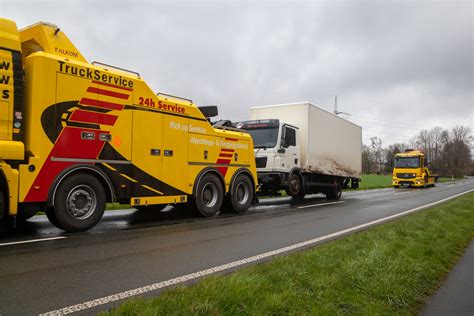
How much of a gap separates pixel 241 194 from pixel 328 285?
7316mm

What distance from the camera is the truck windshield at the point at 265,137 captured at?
42.1 ft

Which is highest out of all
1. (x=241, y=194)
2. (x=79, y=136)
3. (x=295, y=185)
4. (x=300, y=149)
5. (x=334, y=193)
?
(x=300, y=149)

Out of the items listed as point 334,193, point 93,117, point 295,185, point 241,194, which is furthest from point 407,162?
point 93,117

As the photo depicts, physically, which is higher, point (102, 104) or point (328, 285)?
point (102, 104)

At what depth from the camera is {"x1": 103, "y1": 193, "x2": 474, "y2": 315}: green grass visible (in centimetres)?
322

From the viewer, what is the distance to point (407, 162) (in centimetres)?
3506

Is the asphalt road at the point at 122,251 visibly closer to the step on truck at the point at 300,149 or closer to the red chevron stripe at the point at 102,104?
the red chevron stripe at the point at 102,104

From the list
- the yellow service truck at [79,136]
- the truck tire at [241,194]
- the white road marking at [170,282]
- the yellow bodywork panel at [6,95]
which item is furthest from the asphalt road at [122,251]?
the yellow bodywork panel at [6,95]

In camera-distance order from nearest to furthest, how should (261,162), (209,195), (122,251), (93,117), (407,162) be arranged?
1. (122,251)
2. (93,117)
3. (209,195)
4. (261,162)
5. (407,162)

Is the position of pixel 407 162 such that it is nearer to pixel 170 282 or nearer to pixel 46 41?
pixel 46 41

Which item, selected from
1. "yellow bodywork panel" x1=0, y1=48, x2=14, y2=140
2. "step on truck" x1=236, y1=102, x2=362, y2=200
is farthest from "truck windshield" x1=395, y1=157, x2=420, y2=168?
"yellow bodywork panel" x1=0, y1=48, x2=14, y2=140

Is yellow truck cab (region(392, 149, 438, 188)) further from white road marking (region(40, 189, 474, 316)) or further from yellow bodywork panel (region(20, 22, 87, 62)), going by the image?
yellow bodywork panel (region(20, 22, 87, 62))

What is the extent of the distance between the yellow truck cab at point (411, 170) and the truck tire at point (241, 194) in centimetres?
2719

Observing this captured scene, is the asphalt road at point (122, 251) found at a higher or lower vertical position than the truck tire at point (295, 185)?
lower
